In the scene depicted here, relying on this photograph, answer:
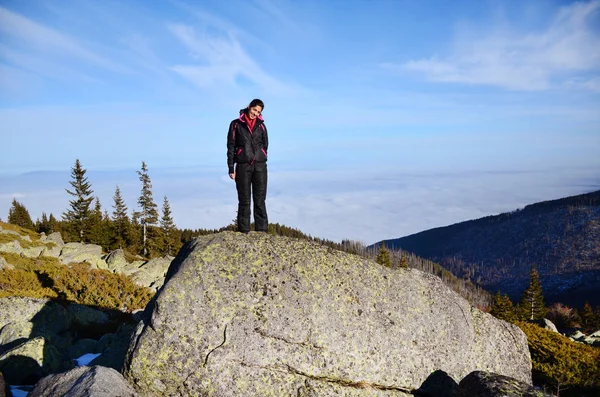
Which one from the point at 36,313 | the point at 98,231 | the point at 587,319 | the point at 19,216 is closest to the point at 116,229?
the point at 98,231

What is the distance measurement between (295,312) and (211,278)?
2131 millimetres

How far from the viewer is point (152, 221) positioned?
75.9 m

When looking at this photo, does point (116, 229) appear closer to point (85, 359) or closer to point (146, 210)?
point (146, 210)

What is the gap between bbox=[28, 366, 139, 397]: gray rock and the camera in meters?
7.60

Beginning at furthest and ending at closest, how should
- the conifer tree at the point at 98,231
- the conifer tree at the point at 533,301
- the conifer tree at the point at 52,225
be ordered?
the conifer tree at the point at 533,301 < the conifer tree at the point at 52,225 < the conifer tree at the point at 98,231

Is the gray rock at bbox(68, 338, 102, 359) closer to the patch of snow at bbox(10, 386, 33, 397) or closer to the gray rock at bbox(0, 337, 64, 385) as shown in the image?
the gray rock at bbox(0, 337, 64, 385)

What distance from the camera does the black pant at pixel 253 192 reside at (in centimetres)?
1223

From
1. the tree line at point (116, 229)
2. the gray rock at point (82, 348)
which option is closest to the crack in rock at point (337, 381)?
A: the gray rock at point (82, 348)

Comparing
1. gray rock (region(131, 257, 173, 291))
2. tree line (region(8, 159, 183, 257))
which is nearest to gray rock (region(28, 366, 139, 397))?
gray rock (region(131, 257, 173, 291))

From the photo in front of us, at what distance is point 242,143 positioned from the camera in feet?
39.5

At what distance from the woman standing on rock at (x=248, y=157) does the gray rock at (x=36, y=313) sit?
28.2 ft

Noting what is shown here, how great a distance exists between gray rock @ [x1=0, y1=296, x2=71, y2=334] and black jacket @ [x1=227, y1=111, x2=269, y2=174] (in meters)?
9.27

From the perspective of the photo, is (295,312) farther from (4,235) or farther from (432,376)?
(4,235)

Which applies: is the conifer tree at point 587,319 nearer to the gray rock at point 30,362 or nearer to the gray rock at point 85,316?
the gray rock at point 85,316
